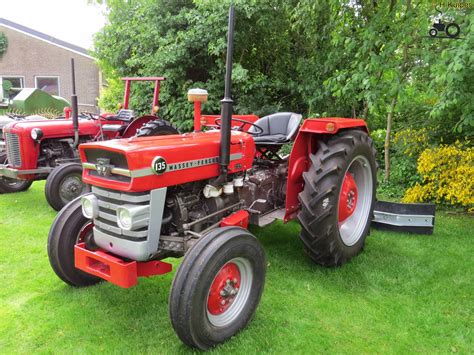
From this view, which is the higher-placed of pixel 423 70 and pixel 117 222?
pixel 423 70

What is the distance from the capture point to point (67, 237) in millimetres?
2852

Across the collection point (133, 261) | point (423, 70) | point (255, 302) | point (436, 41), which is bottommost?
point (255, 302)

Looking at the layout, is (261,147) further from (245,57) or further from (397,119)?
(245,57)

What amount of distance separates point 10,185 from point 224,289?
16.7 feet

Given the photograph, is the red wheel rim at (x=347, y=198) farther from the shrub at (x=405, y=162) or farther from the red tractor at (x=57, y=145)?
the red tractor at (x=57, y=145)

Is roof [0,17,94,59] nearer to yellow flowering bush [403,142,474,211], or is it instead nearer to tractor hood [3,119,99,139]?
tractor hood [3,119,99,139]

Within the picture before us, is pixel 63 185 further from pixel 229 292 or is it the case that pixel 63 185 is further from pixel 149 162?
pixel 229 292

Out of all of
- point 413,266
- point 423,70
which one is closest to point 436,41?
point 423,70

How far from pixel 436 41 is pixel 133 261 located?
410 cm

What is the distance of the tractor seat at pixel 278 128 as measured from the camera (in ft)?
12.5

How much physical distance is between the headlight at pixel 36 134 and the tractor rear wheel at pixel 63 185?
22.7 inches

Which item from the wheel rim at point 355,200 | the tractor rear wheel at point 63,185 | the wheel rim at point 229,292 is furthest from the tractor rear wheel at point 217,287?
the tractor rear wheel at point 63,185

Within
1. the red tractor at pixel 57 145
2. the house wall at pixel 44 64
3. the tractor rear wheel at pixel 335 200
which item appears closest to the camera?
the tractor rear wheel at pixel 335 200

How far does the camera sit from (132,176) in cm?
230
